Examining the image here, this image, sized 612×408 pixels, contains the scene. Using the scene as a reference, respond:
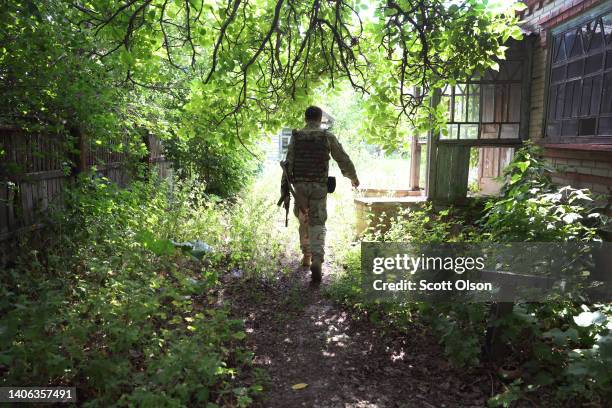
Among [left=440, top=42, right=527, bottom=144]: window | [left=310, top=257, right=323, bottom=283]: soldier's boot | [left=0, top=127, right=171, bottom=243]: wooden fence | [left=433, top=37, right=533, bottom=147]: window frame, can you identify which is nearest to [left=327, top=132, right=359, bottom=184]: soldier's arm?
[left=310, top=257, right=323, bottom=283]: soldier's boot

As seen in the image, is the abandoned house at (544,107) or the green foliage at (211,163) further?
the green foliage at (211,163)

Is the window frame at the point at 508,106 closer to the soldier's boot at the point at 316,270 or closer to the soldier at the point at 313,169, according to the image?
the soldier at the point at 313,169

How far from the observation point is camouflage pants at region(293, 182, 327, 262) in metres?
5.56

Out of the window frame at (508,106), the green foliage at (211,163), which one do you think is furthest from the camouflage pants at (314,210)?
the green foliage at (211,163)

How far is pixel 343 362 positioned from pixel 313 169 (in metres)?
2.67

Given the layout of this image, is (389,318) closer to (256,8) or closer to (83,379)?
(83,379)

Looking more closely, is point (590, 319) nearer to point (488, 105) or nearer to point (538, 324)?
point (538, 324)

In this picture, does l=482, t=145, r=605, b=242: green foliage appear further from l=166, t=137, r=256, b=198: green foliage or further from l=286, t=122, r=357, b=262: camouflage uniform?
l=166, t=137, r=256, b=198: green foliage

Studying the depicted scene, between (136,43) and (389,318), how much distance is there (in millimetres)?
3643

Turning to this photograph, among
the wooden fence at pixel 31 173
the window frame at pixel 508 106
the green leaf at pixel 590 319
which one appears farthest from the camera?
the window frame at pixel 508 106

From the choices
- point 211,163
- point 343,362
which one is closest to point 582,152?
point 343,362

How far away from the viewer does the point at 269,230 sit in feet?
23.0

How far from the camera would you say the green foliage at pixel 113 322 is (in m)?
2.62

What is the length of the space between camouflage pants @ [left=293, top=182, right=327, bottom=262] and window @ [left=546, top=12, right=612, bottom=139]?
3.47 meters
